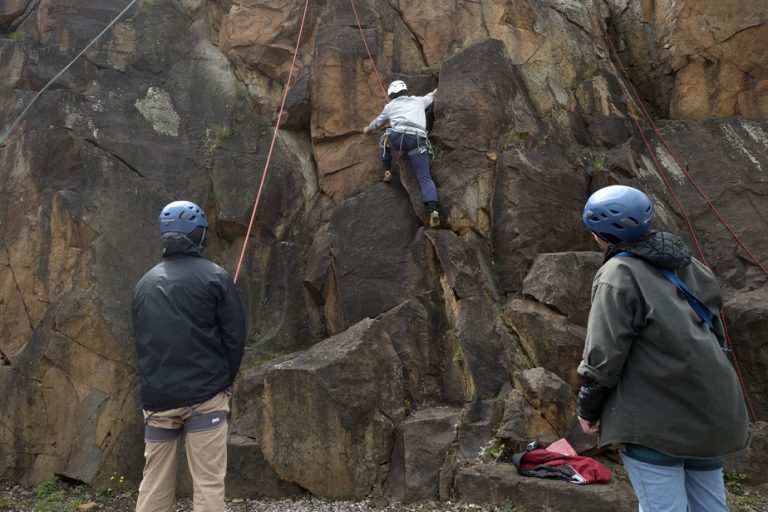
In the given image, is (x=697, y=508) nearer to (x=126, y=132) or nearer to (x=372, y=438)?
(x=372, y=438)

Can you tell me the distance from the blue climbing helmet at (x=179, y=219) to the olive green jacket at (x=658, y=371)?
2.95 meters

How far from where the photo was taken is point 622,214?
314cm

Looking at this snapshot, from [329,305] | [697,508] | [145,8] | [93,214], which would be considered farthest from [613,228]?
[145,8]

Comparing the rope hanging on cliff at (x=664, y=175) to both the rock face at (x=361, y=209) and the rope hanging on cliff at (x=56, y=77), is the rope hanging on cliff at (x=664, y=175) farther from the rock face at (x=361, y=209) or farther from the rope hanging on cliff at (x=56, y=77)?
the rope hanging on cliff at (x=56, y=77)

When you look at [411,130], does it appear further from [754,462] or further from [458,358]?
[754,462]

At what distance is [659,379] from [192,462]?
123 inches

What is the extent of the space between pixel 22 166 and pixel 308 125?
441cm

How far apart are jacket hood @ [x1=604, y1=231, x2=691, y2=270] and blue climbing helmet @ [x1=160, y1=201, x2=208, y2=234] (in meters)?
3.03

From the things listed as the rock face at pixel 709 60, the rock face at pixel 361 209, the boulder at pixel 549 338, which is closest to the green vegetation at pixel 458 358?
the rock face at pixel 361 209

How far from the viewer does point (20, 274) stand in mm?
8133

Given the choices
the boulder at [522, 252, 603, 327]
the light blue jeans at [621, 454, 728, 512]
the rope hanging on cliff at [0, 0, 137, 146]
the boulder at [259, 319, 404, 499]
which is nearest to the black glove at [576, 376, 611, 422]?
the light blue jeans at [621, 454, 728, 512]

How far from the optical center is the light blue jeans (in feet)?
9.34

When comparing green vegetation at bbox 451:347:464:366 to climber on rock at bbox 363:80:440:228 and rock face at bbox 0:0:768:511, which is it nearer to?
rock face at bbox 0:0:768:511

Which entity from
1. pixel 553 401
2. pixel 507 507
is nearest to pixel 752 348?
pixel 553 401
